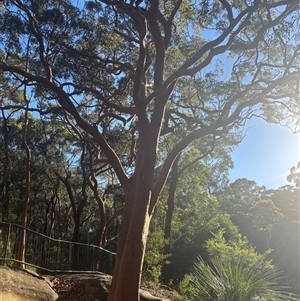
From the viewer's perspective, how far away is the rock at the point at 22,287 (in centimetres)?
909

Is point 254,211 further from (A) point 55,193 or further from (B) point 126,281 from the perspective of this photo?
(B) point 126,281

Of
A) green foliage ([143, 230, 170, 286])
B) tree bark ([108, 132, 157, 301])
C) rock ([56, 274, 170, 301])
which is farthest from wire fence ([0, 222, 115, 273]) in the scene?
tree bark ([108, 132, 157, 301])

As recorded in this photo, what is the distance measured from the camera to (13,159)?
24.7 meters

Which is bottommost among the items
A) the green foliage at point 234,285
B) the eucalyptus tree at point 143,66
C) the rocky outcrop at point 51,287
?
the rocky outcrop at point 51,287

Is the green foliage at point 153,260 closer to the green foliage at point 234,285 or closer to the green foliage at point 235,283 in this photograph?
the green foliage at point 235,283

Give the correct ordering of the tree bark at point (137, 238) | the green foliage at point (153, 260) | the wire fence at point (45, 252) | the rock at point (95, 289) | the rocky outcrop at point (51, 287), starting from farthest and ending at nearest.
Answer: the green foliage at point (153, 260), the wire fence at point (45, 252), the rock at point (95, 289), the rocky outcrop at point (51, 287), the tree bark at point (137, 238)

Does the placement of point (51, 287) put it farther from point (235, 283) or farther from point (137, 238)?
point (235, 283)

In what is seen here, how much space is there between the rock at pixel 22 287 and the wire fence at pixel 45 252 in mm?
741

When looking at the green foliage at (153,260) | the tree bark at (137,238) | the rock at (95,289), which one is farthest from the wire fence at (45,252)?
the tree bark at (137,238)

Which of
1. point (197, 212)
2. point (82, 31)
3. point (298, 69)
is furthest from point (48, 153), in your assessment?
point (298, 69)

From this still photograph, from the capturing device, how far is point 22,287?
31.3 ft

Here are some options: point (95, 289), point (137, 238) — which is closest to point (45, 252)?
point (95, 289)

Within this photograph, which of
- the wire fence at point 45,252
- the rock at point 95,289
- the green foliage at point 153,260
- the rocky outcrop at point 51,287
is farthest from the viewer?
the green foliage at point 153,260

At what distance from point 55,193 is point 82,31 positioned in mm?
16278
